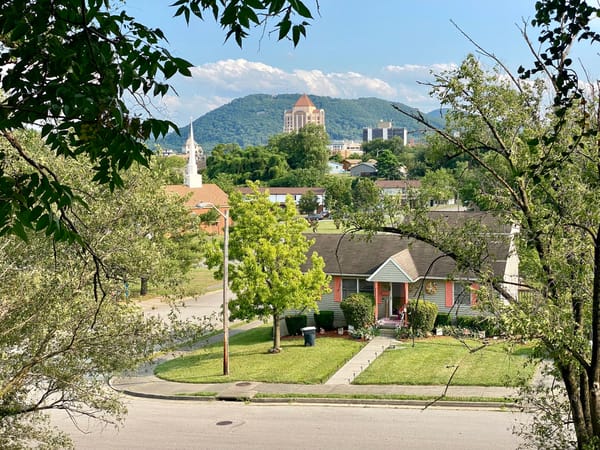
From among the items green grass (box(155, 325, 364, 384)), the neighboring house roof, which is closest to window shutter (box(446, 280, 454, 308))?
the neighboring house roof

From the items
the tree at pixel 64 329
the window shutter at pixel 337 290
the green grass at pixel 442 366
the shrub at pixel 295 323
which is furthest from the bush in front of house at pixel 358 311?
the tree at pixel 64 329

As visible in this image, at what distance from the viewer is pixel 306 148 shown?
438ft

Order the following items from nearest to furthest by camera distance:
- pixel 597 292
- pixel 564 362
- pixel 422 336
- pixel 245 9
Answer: pixel 245 9, pixel 597 292, pixel 564 362, pixel 422 336

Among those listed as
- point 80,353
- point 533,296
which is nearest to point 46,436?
point 80,353

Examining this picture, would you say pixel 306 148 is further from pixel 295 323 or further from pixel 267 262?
pixel 267 262

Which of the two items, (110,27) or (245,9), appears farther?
(110,27)

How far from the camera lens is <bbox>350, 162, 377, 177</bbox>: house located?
143250 mm

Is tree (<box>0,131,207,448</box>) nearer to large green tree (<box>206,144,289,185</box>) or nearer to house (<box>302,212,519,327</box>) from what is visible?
house (<box>302,212,519,327</box>)

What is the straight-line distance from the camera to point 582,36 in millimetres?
4711

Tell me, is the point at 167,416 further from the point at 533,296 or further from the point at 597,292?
the point at 597,292

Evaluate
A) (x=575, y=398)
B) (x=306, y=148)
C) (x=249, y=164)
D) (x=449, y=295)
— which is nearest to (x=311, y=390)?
(x=449, y=295)

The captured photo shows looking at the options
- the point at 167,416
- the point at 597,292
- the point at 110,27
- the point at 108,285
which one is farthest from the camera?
the point at 167,416

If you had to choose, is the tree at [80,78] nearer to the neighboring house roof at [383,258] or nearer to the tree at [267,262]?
the tree at [267,262]

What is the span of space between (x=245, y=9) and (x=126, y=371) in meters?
8.76
